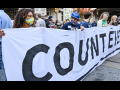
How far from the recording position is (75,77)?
3.00 meters

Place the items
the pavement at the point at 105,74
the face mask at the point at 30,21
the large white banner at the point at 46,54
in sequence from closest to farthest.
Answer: the large white banner at the point at 46,54 < the face mask at the point at 30,21 < the pavement at the point at 105,74

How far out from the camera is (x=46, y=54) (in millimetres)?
2342

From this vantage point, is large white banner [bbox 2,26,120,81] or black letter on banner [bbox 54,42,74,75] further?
black letter on banner [bbox 54,42,74,75]

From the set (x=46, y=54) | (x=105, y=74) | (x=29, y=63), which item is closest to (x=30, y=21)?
(x=46, y=54)

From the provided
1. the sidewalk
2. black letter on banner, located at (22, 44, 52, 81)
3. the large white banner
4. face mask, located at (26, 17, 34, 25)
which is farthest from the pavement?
face mask, located at (26, 17, 34, 25)

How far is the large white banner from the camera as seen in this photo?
2061 mm

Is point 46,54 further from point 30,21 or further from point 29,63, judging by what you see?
point 30,21

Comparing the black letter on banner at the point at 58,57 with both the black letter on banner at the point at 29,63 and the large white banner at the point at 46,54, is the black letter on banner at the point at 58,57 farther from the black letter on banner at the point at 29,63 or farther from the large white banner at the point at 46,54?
the black letter on banner at the point at 29,63

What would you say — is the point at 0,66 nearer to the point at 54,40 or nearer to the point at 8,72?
the point at 8,72

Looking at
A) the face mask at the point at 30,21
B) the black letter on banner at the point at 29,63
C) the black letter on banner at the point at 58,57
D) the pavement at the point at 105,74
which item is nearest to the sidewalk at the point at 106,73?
the pavement at the point at 105,74

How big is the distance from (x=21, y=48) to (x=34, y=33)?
35cm

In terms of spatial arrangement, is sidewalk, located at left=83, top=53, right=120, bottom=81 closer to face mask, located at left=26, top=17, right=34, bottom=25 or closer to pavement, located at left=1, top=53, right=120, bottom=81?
pavement, located at left=1, top=53, right=120, bottom=81

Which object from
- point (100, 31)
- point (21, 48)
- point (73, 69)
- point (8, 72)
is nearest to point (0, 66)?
point (8, 72)

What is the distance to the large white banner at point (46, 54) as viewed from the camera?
6.76 feet
